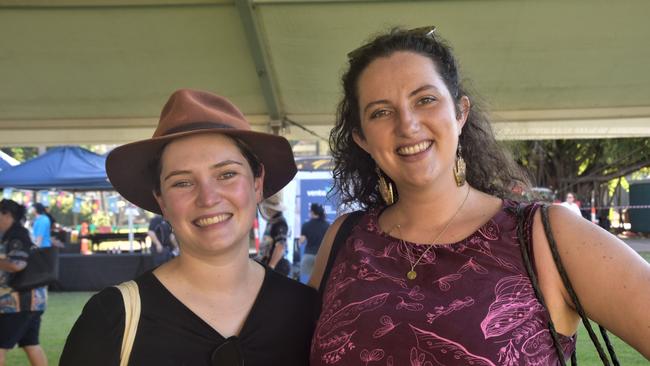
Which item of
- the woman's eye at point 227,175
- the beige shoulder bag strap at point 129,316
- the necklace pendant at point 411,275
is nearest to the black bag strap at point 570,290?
the necklace pendant at point 411,275

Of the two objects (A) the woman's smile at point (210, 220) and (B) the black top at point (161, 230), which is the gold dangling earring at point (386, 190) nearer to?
(A) the woman's smile at point (210, 220)

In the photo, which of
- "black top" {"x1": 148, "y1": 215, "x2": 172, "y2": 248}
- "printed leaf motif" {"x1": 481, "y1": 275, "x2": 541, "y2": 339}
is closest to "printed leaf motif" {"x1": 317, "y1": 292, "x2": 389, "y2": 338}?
"printed leaf motif" {"x1": 481, "y1": 275, "x2": 541, "y2": 339}

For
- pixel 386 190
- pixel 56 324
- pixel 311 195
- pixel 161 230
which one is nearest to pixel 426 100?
pixel 386 190

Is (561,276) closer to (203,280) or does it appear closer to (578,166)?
(203,280)

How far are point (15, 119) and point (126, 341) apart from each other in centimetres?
385

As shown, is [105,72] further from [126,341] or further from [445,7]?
[126,341]

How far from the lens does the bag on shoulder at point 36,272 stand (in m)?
5.10

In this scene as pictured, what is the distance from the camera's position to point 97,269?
39.7ft

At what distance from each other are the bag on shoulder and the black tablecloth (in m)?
6.67

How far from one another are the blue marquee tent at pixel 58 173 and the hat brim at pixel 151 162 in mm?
8929

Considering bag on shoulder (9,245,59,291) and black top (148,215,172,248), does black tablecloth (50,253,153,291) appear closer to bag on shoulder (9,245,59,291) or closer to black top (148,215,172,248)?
black top (148,215,172,248)

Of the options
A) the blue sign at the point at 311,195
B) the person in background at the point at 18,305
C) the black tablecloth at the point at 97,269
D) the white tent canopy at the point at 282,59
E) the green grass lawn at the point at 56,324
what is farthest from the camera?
the black tablecloth at the point at 97,269

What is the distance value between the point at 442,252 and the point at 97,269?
11750 millimetres

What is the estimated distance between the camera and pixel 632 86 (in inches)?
171
